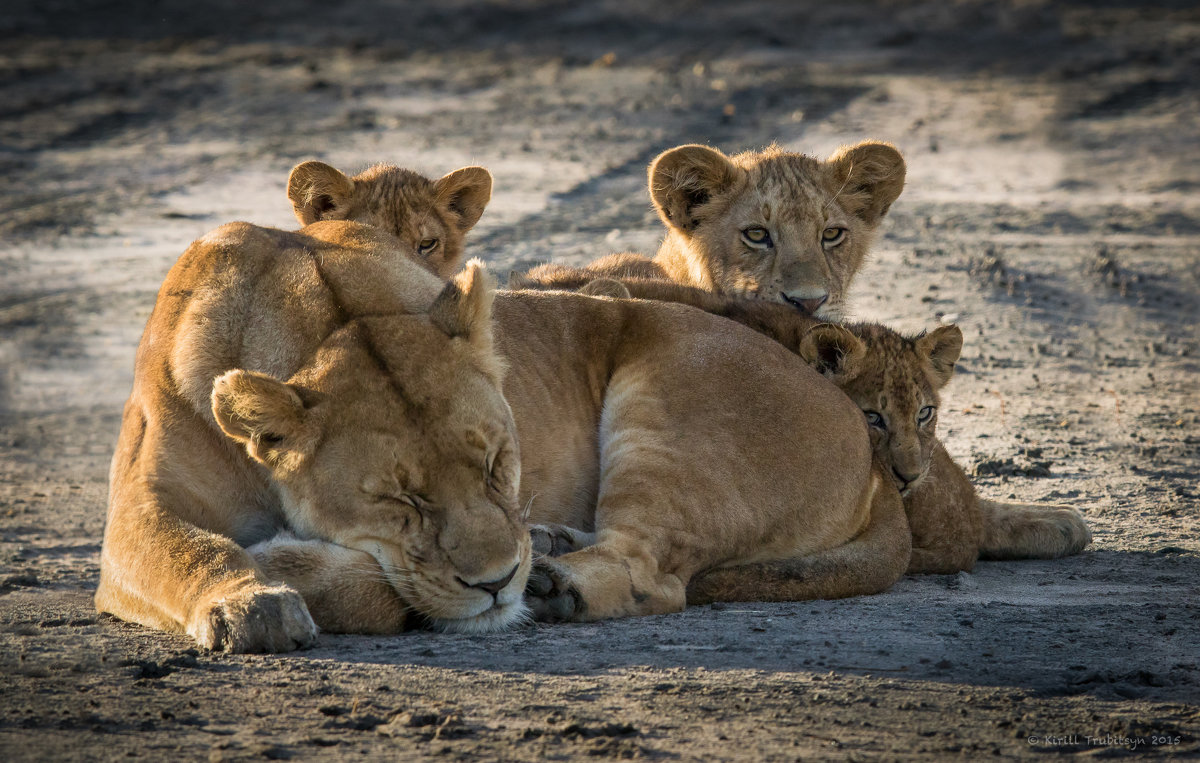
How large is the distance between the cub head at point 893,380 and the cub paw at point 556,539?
50.2 inches

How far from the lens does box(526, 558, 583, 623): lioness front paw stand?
4.11 metres

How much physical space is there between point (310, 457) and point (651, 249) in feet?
23.6

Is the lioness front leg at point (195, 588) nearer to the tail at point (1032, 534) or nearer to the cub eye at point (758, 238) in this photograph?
the tail at point (1032, 534)

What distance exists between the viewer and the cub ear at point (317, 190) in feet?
22.0

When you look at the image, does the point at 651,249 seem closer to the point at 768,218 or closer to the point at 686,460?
the point at 768,218

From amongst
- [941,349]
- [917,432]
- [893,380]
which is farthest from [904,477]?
[941,349]

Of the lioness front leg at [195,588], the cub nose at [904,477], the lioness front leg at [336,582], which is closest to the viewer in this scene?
the lioness front leg at [195,588]

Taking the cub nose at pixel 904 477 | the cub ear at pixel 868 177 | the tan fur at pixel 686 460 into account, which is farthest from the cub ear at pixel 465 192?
the cub nose at pixel 904 477

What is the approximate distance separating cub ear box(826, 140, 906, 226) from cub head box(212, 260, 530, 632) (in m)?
3.93

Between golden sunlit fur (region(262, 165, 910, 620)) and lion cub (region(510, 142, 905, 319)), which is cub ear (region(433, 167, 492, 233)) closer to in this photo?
lion cub (region(510, 142, 905, 319))

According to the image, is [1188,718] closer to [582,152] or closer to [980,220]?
[980,220]

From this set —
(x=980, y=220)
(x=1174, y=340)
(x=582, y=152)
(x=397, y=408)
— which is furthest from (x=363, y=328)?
(x=582, y=152)

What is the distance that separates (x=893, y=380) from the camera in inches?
214

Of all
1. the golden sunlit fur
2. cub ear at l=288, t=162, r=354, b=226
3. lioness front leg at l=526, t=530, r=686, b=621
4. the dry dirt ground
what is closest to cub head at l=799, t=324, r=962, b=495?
the golden sunlit fur
